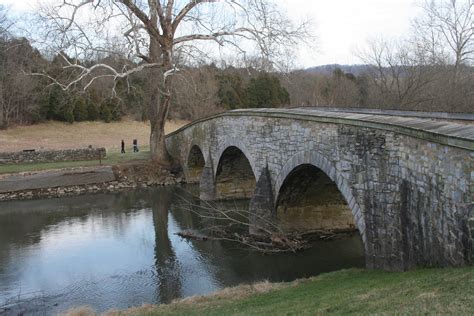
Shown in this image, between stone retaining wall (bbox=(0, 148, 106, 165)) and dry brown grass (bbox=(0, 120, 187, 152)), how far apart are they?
5745 millimetres

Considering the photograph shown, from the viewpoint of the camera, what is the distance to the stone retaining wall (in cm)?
3212

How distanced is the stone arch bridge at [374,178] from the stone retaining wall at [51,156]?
55.9 ft

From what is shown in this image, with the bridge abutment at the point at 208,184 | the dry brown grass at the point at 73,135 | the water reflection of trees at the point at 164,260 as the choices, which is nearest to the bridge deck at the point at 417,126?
the water reflection of trees at the point at 164,260

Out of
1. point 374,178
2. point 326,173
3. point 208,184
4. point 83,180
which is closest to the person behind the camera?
point 374,178

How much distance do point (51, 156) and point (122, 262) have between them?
2011cm

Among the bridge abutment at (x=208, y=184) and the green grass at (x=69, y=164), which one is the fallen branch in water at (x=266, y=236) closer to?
the bridge abutment at (x=208, y=184)

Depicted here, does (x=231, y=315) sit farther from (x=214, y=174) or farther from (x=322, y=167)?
(x=214, y=174)

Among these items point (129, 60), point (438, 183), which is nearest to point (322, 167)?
point (438, 183)

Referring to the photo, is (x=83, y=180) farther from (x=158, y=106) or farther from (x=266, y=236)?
(x=266, y=236)

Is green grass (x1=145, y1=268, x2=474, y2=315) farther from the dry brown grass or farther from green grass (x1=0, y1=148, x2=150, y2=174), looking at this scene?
the dry brown grass

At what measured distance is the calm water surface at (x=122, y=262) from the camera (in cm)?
1264

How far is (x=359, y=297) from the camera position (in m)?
7.32

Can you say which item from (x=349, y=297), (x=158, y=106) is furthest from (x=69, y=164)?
(x=349, y=297)

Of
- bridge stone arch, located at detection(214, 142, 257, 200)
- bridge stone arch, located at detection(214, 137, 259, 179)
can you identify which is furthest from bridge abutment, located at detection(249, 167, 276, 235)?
bridge stone arch, located at detection(214, 142, 257, 200)
